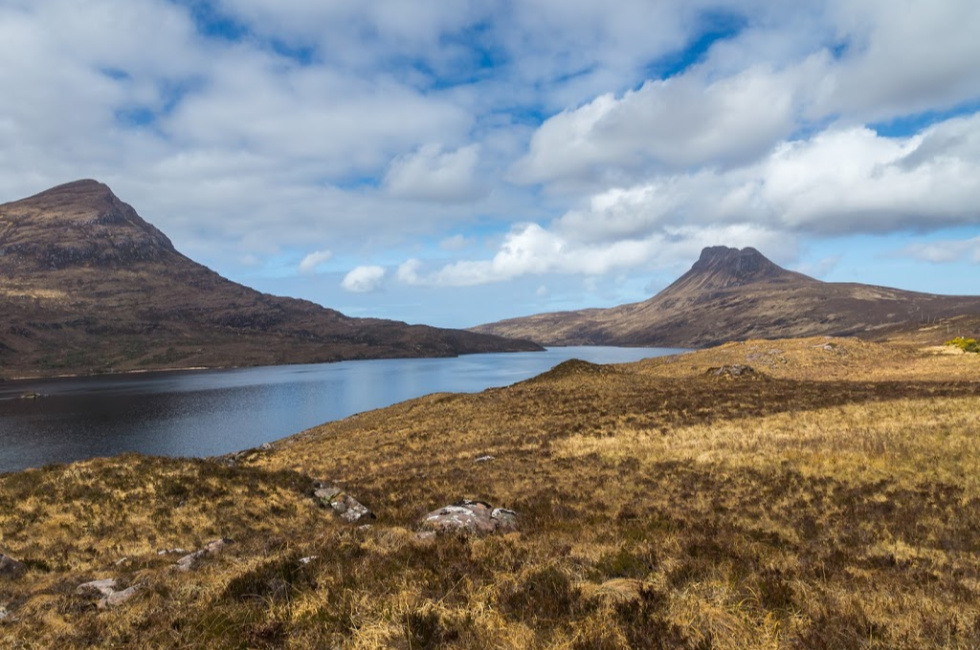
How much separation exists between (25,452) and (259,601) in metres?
83.7

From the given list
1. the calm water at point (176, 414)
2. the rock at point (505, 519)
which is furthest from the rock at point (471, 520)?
the calm water at point (176, 414)

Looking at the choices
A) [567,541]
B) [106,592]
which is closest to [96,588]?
[106,592]

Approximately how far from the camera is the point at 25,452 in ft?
218

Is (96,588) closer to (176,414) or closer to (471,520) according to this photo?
(471,520)

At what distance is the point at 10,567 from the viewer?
44.5 ft

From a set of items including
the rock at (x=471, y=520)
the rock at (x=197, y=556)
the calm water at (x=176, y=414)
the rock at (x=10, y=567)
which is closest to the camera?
the rock at (x=197, y=556)

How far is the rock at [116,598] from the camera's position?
9586mm

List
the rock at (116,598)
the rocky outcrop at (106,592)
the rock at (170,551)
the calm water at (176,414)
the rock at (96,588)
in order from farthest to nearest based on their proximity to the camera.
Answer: the calm water at (176,414) < the rock at (170,551) < the rock at (96,588) < the rocky outcrop at (106,592) < the rock at (116,598)

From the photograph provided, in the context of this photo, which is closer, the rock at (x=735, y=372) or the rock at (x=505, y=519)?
the rock at (x=505, y=519)

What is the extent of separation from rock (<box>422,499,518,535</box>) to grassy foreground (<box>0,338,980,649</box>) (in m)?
1.10

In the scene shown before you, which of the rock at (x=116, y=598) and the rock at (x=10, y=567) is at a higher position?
the rock at (x=116, y=598)

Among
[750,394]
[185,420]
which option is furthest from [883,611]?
[185,420]

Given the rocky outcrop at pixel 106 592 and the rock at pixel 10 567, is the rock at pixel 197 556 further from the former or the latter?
the rock at pixel 10 567

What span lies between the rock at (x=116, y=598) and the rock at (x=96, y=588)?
1.00 feet
